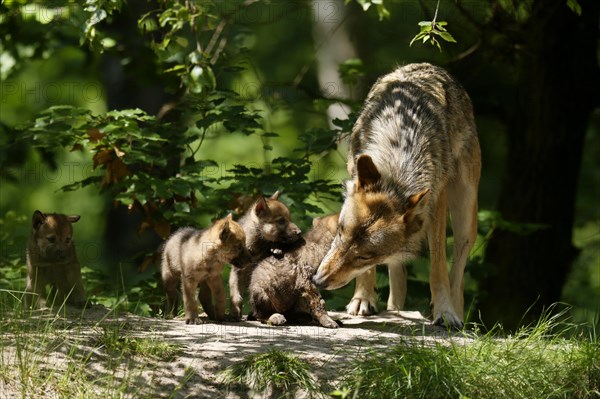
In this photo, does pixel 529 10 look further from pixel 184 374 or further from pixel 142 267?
pixel 184 374

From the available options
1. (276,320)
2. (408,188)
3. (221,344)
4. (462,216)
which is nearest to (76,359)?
(221,344)

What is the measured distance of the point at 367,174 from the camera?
26.0ft

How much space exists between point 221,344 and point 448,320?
7.68ft

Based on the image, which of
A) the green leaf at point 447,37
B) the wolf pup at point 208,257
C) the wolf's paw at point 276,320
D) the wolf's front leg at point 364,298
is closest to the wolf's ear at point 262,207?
the wolf pup at point 208,257

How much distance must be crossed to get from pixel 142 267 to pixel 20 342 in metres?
3.23

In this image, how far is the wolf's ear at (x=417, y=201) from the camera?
778 centimetres

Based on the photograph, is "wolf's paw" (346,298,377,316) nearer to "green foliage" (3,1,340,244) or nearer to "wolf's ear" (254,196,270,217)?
"green foliage" (3,1,340,244)

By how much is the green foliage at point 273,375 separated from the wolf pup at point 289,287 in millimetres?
1517

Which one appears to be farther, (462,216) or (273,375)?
(462,216)

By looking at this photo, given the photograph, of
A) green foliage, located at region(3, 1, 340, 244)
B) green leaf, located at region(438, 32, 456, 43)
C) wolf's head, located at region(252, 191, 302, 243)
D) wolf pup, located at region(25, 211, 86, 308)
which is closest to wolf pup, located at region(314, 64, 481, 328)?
wolf's head, located at region(252, 191, 302, 243)

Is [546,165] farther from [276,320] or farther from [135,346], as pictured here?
[135,346]

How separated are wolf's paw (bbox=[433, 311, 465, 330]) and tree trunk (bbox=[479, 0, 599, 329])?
4297mm

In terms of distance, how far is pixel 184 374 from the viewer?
6.54 metres

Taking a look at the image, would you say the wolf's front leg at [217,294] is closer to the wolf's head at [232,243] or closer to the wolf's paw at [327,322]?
the wolf's head at [232,243]
